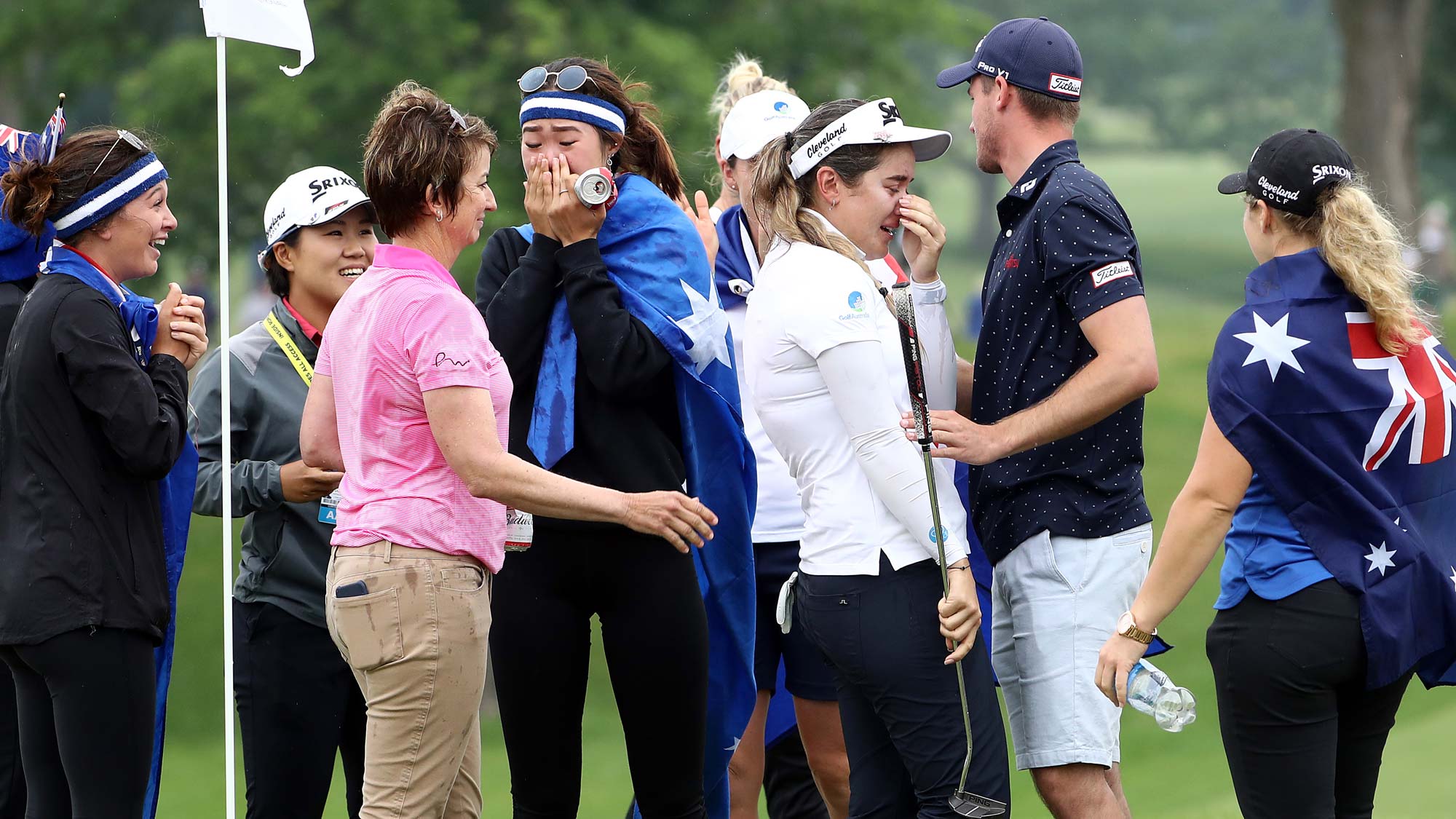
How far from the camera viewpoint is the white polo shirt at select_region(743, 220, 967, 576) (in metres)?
3.42

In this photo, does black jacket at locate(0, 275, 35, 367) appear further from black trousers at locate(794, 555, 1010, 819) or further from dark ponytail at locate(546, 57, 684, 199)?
black trousers at locate(794, 555, 1010, 819)

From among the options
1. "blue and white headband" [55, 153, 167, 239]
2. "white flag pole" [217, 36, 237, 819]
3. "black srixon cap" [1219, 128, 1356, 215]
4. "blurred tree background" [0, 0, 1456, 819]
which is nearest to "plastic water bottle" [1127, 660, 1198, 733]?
Answer: "black srixon cap" [1219, 128, 1356, 215]

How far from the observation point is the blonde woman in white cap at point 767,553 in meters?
4.63

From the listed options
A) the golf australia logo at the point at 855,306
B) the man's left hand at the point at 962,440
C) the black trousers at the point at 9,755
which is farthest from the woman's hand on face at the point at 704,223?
the black trousers at the point at 9,755

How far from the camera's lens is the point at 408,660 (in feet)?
Result: 10.5

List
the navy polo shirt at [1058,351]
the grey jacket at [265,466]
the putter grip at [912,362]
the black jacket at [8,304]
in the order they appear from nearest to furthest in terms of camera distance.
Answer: the putter grip at [912,362] → the navy polo shirt at [1058,351] → the black jacket at [8,304] → the grey jacket at [265,466]

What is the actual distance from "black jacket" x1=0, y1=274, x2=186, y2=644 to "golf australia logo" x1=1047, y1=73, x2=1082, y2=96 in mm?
2334

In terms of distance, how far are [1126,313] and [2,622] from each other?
268 cm

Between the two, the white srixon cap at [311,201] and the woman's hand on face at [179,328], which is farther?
the white srixon cap at [311,201]

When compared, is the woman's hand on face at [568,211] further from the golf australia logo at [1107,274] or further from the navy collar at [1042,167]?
the golf australia logo at [1107,274]

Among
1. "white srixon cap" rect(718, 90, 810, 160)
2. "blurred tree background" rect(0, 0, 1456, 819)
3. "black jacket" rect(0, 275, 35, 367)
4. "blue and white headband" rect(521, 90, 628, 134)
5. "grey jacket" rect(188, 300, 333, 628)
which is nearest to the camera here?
"blue and white headband" rect(521, 90, 628, 134)

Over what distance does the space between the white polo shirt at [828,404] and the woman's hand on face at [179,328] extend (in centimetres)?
138

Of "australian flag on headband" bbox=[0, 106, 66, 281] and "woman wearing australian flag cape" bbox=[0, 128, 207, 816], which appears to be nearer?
"woman wearing australian flag cape" bbox=[0, 128, 207, 816]

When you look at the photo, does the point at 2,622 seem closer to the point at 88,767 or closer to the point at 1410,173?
the point at 88,767
